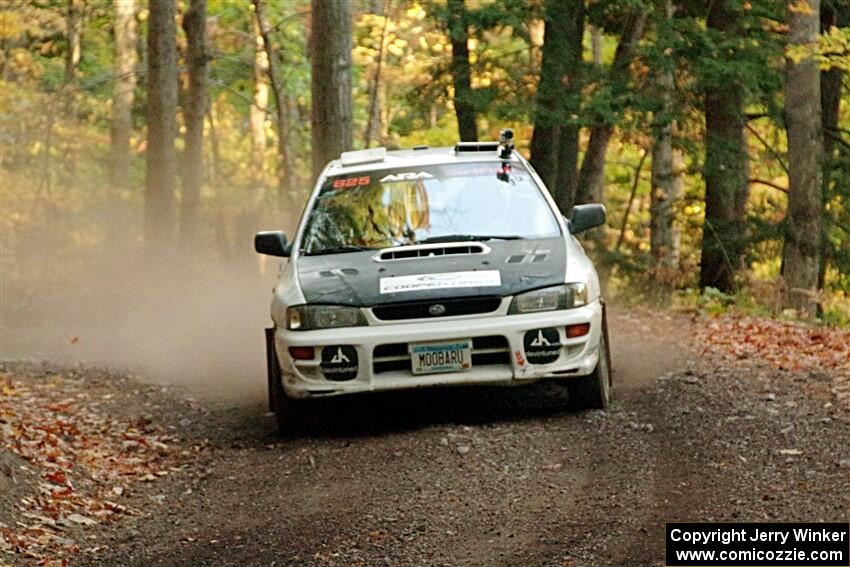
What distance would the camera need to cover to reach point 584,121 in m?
22.2

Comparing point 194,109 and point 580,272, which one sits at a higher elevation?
point 194,109

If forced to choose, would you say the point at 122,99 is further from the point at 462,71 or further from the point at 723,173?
the point at 723,173

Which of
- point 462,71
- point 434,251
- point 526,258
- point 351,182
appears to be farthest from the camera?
point 462,71

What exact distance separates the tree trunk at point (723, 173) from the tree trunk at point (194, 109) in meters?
9.27

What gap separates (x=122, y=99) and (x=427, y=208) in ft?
88.6

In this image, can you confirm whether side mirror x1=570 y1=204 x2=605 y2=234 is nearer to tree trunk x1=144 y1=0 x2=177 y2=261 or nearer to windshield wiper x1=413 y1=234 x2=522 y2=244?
windshield wiper x1=413 y1=234 x2=522 y2=244

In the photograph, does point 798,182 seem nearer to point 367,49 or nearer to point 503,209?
point 503,209

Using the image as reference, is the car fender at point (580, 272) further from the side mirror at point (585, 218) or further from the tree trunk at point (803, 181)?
the tree trunk at point (803, 181)

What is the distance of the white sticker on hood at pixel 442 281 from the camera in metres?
9.29

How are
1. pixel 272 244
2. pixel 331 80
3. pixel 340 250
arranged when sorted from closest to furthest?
Answer: pixel 340 250
pixel 272 244
pixel 331 80

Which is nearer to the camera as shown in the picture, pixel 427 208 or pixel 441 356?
pixel 441 356

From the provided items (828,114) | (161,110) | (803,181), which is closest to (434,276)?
(803,181)

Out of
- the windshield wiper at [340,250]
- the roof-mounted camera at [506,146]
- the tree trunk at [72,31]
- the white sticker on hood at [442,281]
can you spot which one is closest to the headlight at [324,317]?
the white sticker on hood at [442,281]

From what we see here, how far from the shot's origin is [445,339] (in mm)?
9211
